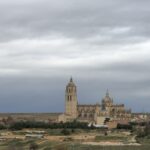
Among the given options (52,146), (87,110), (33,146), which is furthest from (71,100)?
(52,146)

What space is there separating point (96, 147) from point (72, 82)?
3541 inches

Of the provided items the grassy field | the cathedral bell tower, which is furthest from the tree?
the cathedral bell tower

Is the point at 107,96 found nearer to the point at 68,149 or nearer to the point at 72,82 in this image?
the point at 72,82

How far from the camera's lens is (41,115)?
159 metres

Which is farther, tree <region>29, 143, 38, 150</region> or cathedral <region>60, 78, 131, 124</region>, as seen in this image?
cathedral <region>60, 78, 131, 124</region>

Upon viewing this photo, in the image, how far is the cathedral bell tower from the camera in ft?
500

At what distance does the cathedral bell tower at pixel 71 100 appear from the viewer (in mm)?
152375

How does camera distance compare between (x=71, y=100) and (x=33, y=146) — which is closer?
(x=33, y=146)

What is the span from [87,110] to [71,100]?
495 centimetres

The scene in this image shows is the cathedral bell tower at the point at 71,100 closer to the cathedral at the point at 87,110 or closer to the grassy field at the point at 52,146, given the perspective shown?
the cathedral at the point at 87,110

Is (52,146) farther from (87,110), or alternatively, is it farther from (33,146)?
(87,110)

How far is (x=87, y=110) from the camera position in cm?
15388

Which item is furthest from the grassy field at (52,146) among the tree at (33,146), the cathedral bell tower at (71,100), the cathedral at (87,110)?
the cathedral bell tower at (71,100)

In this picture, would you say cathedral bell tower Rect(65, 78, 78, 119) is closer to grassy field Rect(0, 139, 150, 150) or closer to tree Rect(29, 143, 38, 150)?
grassy field Rect(0, 139, 150, 150)
